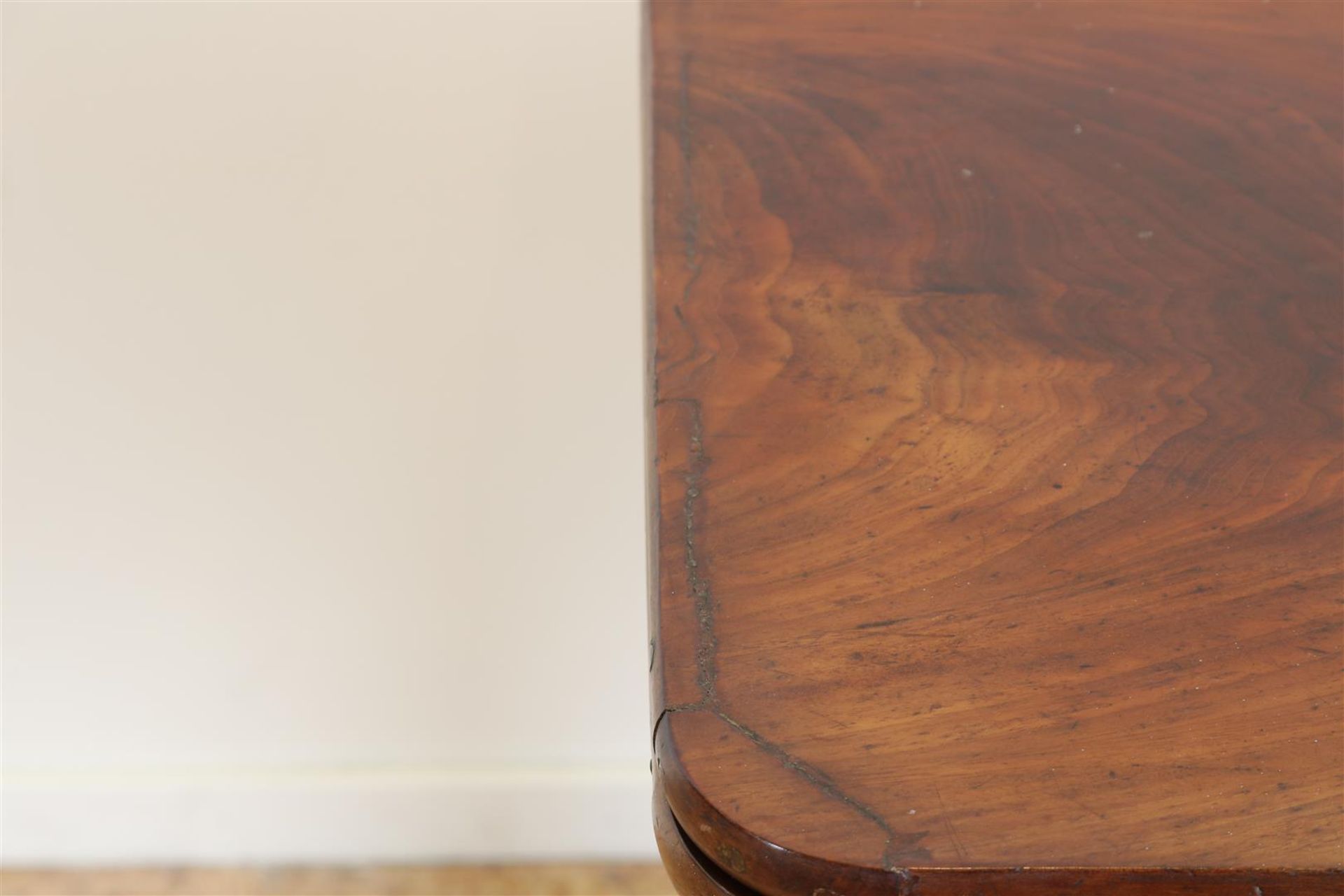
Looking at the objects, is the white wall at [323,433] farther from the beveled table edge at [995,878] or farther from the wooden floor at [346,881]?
the beveled table edge at [995,878]

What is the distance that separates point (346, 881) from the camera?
3.85ft

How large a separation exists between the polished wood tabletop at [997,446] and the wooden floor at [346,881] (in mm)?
879

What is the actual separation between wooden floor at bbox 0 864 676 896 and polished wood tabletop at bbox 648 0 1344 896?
0.88m

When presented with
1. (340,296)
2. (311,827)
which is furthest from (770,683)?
(311,827)

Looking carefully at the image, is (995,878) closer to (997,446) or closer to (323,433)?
(997,446)

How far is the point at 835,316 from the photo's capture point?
0.38 metres

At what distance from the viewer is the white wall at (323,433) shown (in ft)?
3.00

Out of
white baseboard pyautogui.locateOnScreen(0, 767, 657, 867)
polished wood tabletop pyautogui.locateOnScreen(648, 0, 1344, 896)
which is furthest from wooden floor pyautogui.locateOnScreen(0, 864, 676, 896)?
polished wood tabletop pyautogui.locateOnScreen(648, 0, 1344, 896)

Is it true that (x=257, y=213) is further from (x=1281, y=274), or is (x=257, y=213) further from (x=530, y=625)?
(x=1281, y=274)

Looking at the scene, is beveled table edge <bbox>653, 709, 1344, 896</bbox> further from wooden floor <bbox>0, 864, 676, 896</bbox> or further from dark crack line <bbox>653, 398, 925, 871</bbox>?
wooden floor <bbox>0, 864, 676, 896</bbox>

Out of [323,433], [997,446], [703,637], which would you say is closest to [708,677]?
[703,637]

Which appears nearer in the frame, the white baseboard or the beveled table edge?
the beveled table edge

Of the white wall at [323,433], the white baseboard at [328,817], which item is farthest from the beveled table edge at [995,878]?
the white baseboard at [328,817]

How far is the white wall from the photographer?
0.91 meters
